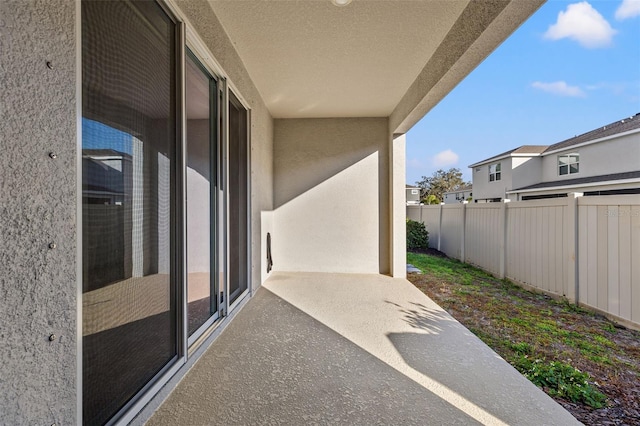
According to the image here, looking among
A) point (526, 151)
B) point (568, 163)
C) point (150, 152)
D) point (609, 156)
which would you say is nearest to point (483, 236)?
point (150, 152)

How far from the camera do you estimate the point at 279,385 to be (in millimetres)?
2000

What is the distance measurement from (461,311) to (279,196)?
3431 millimetres

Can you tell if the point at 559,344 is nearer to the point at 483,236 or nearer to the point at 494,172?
the point at 483,236

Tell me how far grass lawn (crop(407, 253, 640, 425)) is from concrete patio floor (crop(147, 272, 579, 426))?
9.8 inches

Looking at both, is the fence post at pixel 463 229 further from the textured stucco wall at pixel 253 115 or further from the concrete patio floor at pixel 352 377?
the textured stucco wall at pixel 253 115

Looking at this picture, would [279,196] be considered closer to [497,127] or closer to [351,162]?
[351,162]

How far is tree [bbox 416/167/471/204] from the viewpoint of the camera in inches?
1181

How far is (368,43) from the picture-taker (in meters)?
3.02

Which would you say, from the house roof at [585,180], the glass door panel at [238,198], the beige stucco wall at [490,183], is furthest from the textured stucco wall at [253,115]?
the beige stucco wall at [490,183]

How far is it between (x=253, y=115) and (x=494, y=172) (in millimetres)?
15185

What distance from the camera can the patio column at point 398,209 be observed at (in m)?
5.07

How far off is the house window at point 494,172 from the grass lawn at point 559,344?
40.3 ft

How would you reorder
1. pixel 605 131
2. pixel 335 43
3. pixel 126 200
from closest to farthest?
pixel 126 200, pixel 335 43, pixel 605 131

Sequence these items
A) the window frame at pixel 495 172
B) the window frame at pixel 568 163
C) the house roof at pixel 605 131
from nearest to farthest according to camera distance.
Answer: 1. the house roof at pixel 605 131
2. the window frame at pixel 568 163
3. the window frame at pixel 495 172
